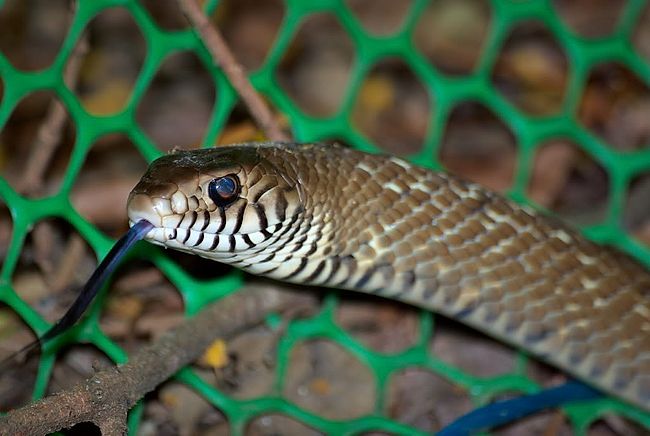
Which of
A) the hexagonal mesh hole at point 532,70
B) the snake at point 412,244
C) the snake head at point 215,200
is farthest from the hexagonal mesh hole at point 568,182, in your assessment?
the snake head at point 215,200

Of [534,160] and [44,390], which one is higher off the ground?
[534,160]

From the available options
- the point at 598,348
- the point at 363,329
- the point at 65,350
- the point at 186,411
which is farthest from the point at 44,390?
the point at 598,348

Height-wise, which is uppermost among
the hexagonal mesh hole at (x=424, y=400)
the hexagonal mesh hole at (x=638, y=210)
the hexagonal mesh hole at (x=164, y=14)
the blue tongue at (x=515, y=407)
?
the hexagonal mesh hole at (x=164, y=14)

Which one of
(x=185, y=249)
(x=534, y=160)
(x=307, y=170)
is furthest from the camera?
(x=534, y=160)

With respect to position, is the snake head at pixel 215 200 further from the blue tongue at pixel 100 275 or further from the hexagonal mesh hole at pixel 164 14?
the hexagonal mesh hole at pixel 164 14

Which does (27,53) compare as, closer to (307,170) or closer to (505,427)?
(307,170)

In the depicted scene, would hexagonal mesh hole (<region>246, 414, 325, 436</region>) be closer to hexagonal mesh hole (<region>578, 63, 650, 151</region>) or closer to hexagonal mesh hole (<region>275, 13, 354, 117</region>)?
hexagonal mesh hole (<region>275, 13, 354, 117</region>)

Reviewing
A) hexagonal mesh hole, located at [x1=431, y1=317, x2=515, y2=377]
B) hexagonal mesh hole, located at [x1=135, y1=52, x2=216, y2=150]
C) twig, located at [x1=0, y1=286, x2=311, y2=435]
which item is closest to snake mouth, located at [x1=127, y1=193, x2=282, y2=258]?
twig, located at [x1=0, y1=286, x2=311, y2=435]
